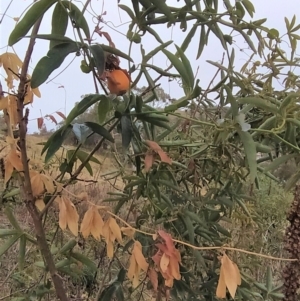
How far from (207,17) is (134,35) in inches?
5.7

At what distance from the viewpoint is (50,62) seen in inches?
16.9

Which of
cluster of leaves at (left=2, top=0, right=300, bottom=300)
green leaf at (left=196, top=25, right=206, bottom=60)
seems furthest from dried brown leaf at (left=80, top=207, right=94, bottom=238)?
green leaf at (left=196, top=25, right=206, bottom=60)

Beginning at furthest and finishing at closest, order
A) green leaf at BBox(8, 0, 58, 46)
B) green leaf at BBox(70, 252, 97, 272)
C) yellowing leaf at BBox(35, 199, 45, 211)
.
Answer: green leaf at BBox(70, 252, 97, 272) < yellowing leaf at BBox(35, 199, 45, 211) < green leaf at BBox(8, 0, 58, 46)

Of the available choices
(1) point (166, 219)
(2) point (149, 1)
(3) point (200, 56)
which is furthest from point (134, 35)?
(1) point (166, 219)

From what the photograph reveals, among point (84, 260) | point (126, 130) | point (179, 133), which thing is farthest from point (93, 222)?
point (179, 133)

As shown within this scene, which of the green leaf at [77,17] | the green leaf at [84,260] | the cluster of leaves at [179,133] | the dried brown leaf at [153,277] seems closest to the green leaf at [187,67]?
the cluster of leaves at [179,133]

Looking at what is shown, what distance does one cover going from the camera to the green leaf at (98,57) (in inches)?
17.4

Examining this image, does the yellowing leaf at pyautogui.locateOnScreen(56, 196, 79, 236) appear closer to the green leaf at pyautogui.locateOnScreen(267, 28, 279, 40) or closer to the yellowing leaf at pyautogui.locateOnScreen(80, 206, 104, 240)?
the yellowing leaf at pyautogui.locateOnScreen(80, 206, 104, 240)

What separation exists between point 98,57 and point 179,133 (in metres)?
0.35

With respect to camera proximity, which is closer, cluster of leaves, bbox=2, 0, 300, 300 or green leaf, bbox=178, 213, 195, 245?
cluster of leaves, bbox=2, 0, 300, 300

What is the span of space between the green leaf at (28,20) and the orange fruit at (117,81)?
94 millimetres

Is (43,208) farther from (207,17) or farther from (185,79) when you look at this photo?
(207,17)

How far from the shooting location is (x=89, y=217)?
49 cm

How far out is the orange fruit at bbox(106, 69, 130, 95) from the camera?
18.7 inches
